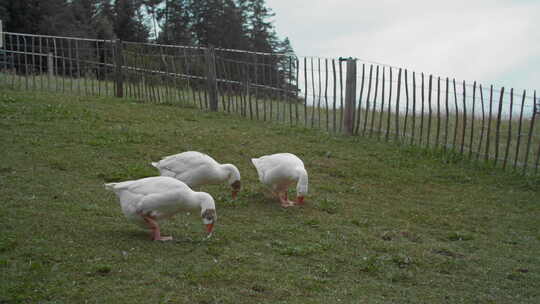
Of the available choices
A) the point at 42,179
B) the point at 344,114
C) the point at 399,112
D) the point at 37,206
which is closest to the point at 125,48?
the point at 344,114

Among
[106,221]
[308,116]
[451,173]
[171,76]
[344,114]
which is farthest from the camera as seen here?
[171,76]

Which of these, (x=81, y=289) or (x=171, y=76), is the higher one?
(x=171, y=76)

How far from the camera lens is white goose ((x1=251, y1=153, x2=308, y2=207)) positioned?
930 cm

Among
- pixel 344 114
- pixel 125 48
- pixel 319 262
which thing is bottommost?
pixel 319 262

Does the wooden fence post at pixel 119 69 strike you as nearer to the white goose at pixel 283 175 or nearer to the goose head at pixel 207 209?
the white goose at pixel 283 175

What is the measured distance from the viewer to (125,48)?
19.9 m

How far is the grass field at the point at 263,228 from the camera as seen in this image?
6.15 metres

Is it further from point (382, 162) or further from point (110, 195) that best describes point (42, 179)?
point (382, 162)

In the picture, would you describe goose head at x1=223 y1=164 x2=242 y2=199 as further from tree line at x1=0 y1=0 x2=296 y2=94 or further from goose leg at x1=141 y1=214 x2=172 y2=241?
tree line at x1=0 y1=0 x2=296 y2=94

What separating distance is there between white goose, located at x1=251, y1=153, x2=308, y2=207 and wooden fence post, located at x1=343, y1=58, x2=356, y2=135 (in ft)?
19.9

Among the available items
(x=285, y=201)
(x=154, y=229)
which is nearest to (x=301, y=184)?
(x=285, y=201)

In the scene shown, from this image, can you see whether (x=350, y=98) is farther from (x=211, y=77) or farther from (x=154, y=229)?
(x=154, y=229)

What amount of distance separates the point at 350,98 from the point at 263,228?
786 centimetres

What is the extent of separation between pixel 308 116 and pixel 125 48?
683 cm
